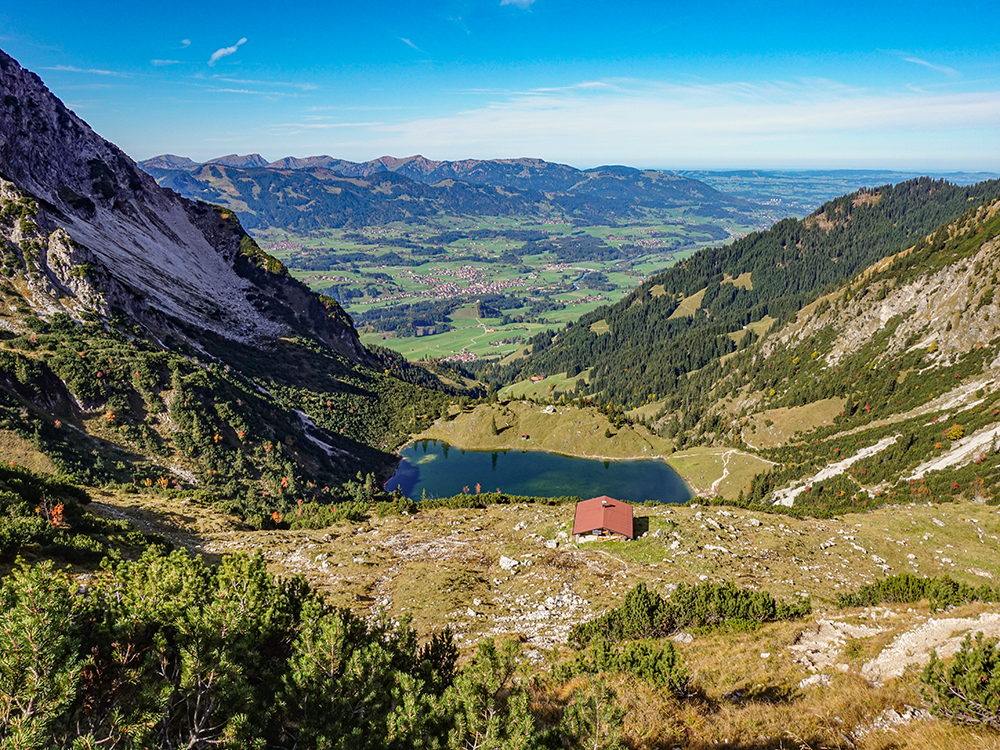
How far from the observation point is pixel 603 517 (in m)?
65.1

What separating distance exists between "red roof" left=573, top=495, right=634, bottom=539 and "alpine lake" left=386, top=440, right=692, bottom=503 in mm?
69734

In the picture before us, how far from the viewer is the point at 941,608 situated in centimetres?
3862

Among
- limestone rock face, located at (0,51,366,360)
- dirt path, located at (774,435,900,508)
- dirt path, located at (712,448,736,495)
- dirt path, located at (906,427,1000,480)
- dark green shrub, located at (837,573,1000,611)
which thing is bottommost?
dirt path, located at (712,448,736,495)

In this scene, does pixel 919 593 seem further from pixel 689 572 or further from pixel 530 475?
pixel 530 475

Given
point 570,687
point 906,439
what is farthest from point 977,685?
point 906,439

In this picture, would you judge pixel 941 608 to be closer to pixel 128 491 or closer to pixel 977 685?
pixel 977 685

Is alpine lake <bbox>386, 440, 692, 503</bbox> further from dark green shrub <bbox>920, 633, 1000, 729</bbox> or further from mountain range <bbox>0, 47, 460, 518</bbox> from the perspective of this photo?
dark green shrub <bbox>920, 633, 1000, 729</bbox>

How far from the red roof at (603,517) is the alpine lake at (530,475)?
69.7 meters

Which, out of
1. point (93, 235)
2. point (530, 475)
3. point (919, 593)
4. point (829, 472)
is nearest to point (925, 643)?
point (919, 593)

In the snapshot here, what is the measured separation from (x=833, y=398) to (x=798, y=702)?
16042 cm

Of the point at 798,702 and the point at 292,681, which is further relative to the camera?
the point at 798,702

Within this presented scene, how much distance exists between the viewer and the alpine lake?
14712 cm

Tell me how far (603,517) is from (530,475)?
318 feet

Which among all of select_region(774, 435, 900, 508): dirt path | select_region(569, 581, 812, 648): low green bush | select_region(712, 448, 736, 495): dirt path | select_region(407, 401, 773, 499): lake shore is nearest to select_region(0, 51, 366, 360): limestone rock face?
select_region(407, 401, 773, 499): lake shore
